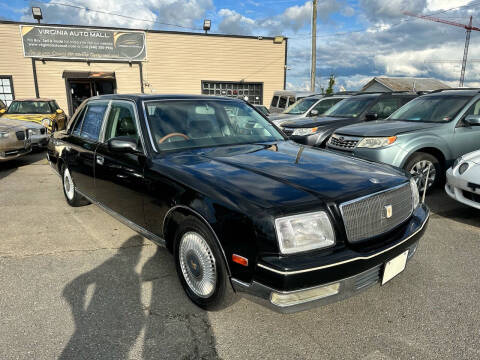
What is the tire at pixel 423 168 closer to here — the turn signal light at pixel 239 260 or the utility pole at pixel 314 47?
→ the turn signal light at pixel 239 260

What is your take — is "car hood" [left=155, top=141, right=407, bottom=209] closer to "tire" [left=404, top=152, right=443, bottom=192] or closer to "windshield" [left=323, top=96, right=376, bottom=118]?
"tire" [left=404, top=152, right=443, bottom=192]

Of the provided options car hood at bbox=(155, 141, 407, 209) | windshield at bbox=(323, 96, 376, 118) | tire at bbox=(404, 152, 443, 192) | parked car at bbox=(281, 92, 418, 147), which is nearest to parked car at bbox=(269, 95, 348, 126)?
windshield at bbox=(323, 96, 376, 118)

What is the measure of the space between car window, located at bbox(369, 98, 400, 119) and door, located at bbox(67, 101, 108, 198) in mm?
6337

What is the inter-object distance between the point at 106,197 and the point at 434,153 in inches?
193

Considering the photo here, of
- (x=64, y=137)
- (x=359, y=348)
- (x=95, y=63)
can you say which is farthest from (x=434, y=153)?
(x=95, y=63)

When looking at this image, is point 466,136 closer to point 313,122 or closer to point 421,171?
point 421,171

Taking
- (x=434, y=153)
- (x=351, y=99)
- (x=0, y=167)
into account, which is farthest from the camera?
(x=351, y=99)

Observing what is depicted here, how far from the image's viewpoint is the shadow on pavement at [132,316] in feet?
7.16

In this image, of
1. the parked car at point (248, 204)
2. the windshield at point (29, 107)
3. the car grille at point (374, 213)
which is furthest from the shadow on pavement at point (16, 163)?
the car grille at point (374, 213)

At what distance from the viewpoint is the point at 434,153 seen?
5398 mm

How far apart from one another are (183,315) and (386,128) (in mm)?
4469

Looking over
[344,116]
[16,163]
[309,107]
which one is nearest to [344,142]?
[344,116]

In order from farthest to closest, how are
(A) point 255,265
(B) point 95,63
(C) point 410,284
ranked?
(B) point 95,63 → (C) point 410,284 → (A) point 255,265

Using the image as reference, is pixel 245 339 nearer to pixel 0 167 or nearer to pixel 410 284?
pixel 410 284
